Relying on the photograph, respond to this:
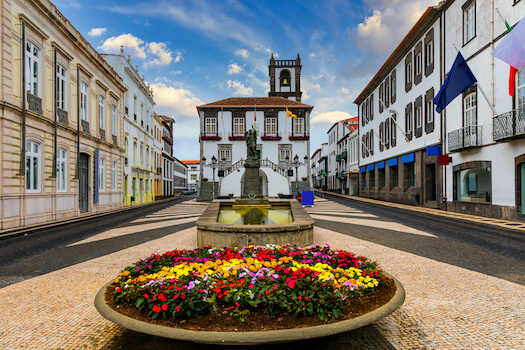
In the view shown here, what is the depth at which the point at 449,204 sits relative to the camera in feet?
64.0

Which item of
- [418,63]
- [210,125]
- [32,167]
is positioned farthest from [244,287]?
[210,125]

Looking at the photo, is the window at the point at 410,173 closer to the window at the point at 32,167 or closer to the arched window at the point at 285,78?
the window at the point at 32,167

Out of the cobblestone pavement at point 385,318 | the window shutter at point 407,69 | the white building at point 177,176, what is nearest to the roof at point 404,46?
the window shutter at point 407,69

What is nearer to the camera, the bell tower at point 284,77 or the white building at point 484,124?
the white building at point 484,124

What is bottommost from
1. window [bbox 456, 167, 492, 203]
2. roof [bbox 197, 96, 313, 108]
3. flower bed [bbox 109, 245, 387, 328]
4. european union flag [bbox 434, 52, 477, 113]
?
flower bed [bbox 109, 245, 387, 328]

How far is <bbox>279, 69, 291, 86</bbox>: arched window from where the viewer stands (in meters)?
58.0

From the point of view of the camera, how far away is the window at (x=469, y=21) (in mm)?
17180

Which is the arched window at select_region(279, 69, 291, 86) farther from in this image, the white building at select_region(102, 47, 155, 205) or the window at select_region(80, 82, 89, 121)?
the window at select_region(80, 82, 89, 121)

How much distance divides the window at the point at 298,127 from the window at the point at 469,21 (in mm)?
24508

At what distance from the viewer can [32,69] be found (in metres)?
14.1

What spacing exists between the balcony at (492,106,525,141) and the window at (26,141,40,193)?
19.5 meters

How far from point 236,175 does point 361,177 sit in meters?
15.8

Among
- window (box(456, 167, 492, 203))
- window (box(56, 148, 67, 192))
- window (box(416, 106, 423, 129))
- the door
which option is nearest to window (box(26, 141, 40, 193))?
window (box(56, 148, 67, 192))

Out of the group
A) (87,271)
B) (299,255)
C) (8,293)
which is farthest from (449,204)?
(8,293)
